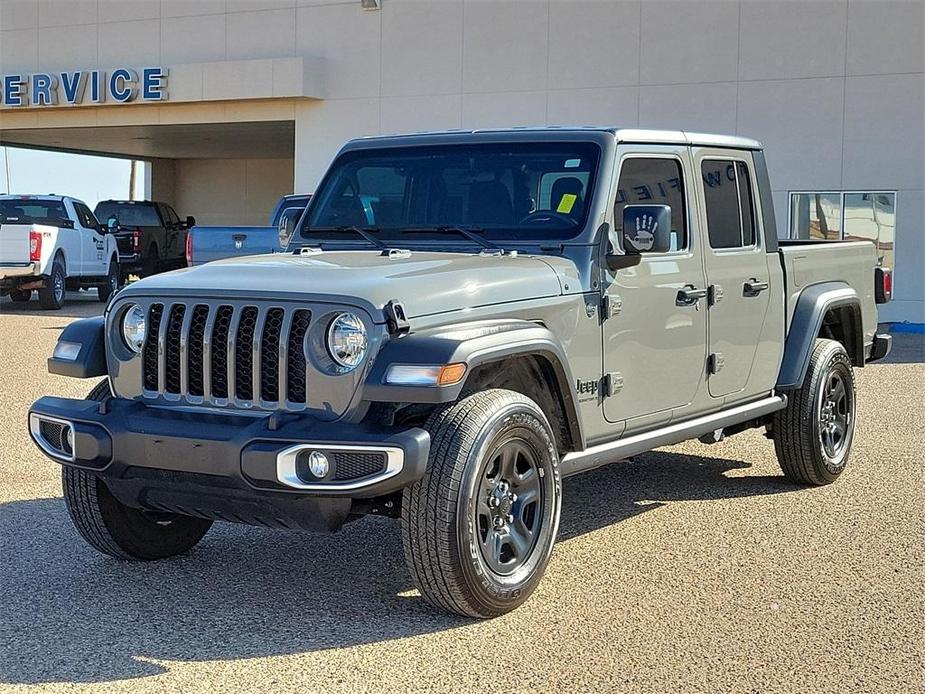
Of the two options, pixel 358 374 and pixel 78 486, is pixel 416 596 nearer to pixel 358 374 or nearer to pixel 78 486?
pixel 358 374

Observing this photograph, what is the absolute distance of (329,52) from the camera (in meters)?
25.0

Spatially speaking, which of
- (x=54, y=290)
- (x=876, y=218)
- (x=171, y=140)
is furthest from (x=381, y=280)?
(x=171, y=140)

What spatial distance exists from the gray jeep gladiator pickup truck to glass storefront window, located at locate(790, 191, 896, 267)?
1423cm

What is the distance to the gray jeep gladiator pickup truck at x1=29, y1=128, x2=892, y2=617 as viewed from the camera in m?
4.70

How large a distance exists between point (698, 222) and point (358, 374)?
101 inches

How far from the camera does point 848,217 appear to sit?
20.7 m

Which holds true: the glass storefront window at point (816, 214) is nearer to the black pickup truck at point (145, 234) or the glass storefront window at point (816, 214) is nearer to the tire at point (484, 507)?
the black pickup truck at point (145, 234)

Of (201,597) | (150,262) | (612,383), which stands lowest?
(201,597)

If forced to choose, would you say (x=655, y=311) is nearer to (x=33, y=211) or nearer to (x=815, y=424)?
(x=815, y=424)

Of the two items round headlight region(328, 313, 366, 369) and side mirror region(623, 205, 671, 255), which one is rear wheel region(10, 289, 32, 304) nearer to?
side mirror region(623, 205, 671, 255)

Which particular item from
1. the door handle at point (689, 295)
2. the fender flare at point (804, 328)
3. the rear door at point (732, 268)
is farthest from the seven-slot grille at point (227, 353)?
the fender flare at point (804, 328)

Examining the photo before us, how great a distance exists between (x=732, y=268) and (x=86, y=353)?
11.1 feet

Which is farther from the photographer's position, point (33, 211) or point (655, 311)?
point (33, 211)

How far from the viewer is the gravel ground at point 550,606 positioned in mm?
4398
